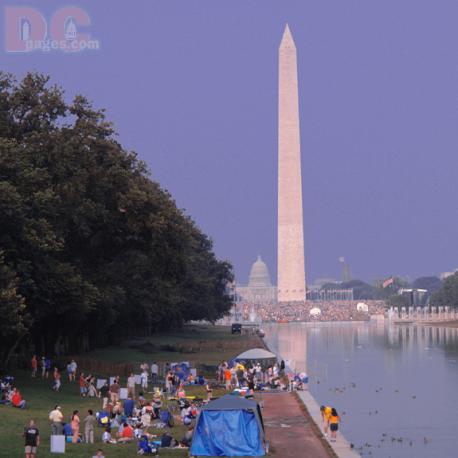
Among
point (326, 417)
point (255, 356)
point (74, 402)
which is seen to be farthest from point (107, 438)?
point (255, 356)

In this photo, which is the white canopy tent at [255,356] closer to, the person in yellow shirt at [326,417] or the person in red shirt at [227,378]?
the person in red shirt at [227,378]

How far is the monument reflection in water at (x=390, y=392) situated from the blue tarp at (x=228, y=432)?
4682 mm

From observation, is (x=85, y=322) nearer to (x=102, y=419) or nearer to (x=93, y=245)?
(x=93, y=245)

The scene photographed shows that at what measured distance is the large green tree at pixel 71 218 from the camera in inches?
1580

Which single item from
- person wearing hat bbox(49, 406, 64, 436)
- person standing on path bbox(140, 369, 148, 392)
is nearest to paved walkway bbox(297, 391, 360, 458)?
person wearing hat bbox(49, 406, 64, 436)

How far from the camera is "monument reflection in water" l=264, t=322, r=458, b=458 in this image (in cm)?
3269

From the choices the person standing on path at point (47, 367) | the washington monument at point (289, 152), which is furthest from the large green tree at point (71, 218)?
the washington monument at point (289, 152)

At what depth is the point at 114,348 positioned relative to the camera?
68.0 metres

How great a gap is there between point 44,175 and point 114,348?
2733cm

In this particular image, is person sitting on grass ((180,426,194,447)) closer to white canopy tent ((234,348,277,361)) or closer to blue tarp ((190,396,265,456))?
blue tarp ((190,396,265,456))

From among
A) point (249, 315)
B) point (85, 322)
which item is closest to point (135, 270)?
point (85, 322)

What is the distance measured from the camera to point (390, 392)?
156ft

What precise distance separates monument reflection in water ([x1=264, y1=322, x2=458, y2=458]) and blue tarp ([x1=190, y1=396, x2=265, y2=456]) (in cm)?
468

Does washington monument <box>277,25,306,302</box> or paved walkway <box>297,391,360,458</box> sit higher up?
washington monument <box>277,25,306,302</box>
